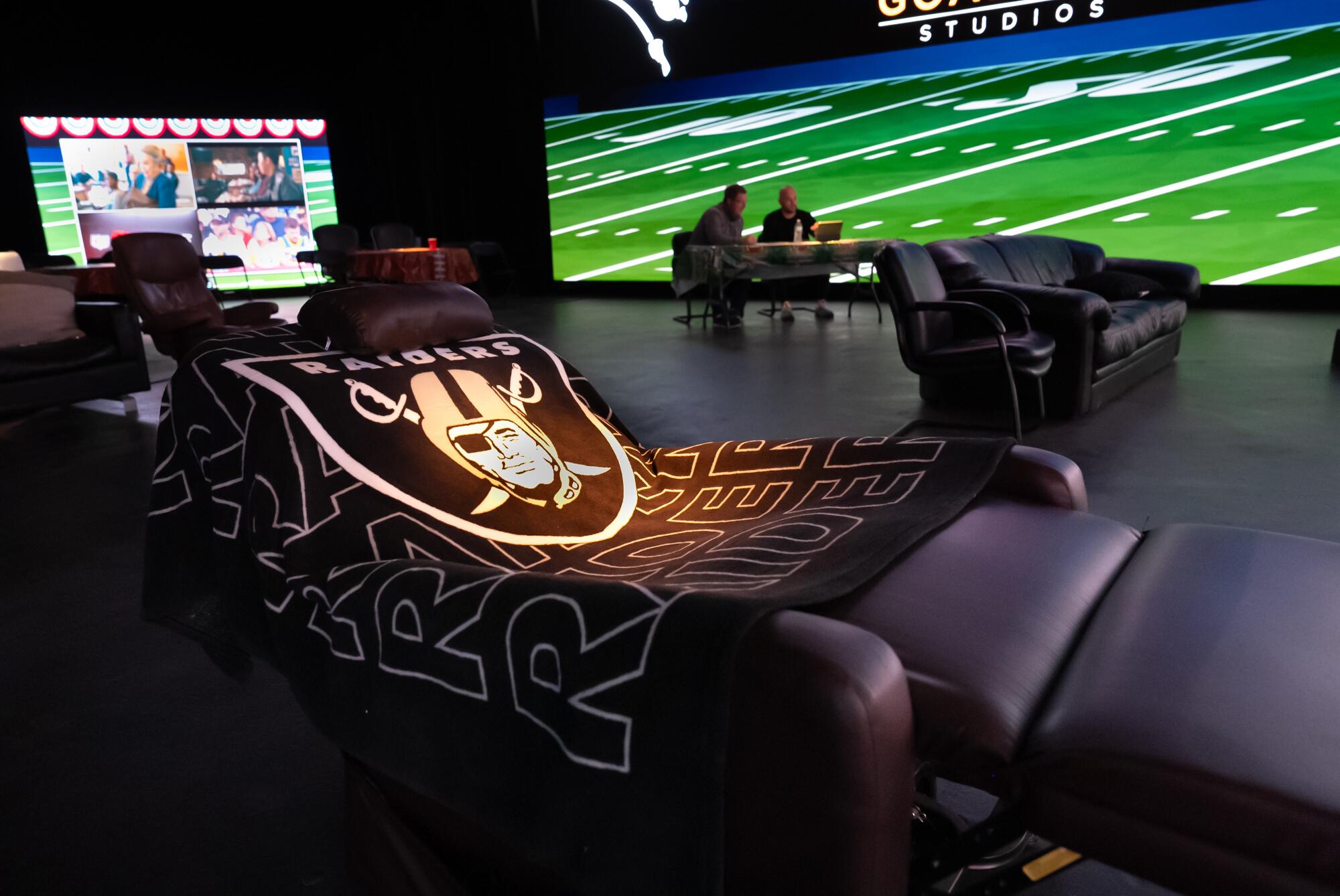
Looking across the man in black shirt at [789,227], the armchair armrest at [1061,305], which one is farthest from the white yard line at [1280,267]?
the armchair armrest at [1061,305]

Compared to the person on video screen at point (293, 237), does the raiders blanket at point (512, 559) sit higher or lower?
lower

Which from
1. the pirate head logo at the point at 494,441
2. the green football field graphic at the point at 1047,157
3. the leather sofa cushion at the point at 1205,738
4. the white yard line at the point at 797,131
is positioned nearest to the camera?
the leather sofa cushion at the point at 1205,738

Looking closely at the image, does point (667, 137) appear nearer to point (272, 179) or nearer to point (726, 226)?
point (726, 226)

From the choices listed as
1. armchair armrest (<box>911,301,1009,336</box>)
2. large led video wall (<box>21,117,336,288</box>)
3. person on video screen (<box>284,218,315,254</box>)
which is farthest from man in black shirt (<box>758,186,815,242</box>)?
person on video screen (<box>284,218,315,254</box>)

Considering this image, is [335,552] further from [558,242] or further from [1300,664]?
[558,242]

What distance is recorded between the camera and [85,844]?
1.42 metres

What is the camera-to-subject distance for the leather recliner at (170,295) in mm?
5250

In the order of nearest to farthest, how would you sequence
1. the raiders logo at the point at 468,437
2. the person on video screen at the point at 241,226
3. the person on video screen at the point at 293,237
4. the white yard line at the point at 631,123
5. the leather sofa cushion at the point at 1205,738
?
1. the leather sofa cushion at the point at 1205,738
2. the raiders logo at the point at 468,437
3. the white yard line at the point at 631,123
4. the person on video screen at the point at 241,226
5. the person on video screen at the point at 293,237

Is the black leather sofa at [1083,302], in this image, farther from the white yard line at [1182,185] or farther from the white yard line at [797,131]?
the white yard line at [797,131]

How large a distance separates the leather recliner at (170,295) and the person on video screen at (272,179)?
20.5ft

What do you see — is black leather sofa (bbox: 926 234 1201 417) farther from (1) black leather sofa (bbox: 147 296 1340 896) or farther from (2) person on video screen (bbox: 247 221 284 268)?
(2) person on video screen (bbox: 247 221 284 268)

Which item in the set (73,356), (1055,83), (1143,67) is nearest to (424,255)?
(73,356)

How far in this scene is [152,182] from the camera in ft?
34.6

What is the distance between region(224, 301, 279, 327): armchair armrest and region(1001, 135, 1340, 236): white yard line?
209 inches
